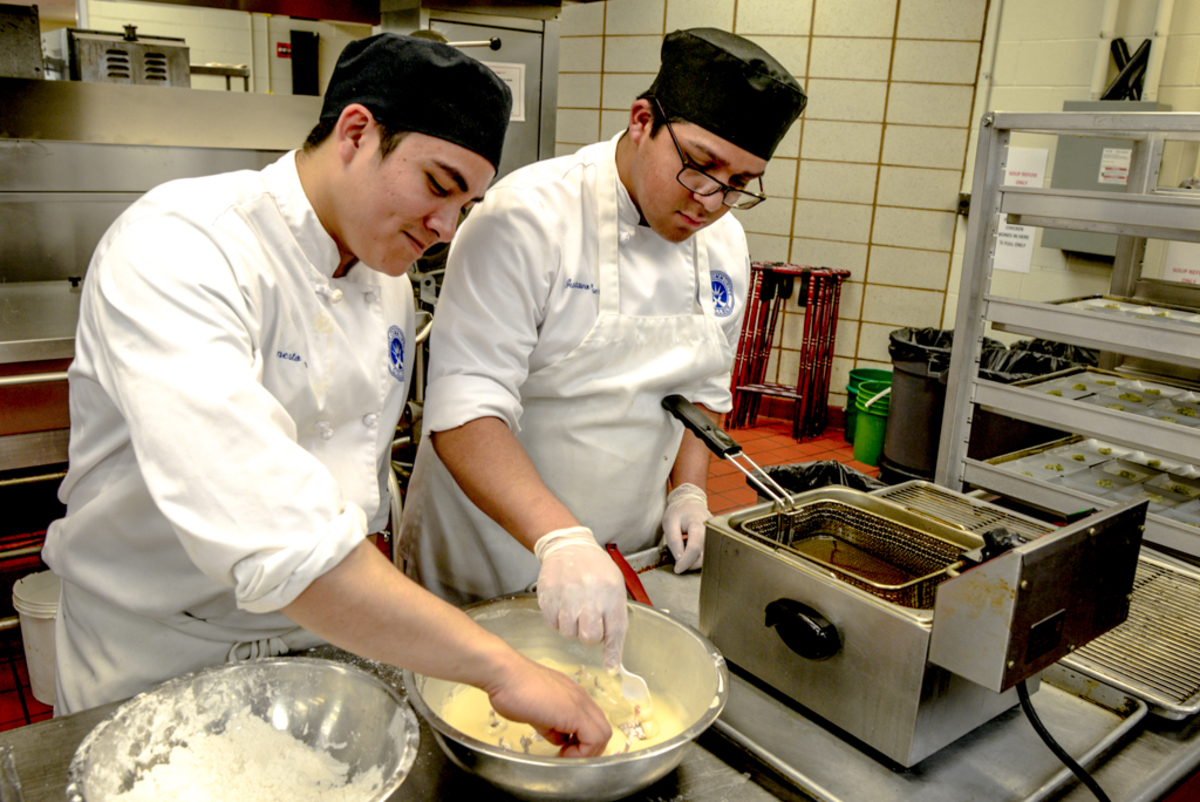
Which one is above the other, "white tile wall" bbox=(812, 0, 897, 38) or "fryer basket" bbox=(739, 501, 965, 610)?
"white tile wall" bbox=(812, 0, 897, 38)

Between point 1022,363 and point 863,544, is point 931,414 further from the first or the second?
point 863,544

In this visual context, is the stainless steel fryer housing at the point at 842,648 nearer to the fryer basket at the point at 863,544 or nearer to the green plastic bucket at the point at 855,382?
the fryer basket at the point at 863,544

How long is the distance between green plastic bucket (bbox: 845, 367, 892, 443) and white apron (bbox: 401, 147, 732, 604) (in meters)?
3.54

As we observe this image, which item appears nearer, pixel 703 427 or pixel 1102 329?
pixel 703 427

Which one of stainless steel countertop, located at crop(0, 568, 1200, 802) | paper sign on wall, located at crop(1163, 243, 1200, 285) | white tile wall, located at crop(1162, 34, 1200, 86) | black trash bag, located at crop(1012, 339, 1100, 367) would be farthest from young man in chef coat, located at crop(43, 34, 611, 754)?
white tile wall, located at crop(1162, 34, 1200, 86)

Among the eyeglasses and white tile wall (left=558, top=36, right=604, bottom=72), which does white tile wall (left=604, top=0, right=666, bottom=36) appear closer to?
white tile wall (left=558, top=36, right=604, bottom=72)

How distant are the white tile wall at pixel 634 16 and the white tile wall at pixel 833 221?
Answer: 4.72ft

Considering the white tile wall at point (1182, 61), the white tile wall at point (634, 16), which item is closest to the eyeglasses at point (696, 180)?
the white tile wall at point (1182, 61)

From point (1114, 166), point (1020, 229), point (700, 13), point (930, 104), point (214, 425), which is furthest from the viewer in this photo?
point (700, 13)

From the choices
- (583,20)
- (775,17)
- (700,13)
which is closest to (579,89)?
(583,20)

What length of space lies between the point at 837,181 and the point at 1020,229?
1104 mm

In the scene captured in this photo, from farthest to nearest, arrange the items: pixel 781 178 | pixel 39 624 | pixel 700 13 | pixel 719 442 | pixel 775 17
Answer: pixel 781 178
pixel 700 13
pixel 775 17
pixel 39 624
pixel 719 442

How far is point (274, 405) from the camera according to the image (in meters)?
0.94

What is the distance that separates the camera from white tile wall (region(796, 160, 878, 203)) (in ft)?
17.0
